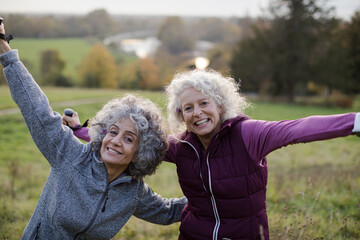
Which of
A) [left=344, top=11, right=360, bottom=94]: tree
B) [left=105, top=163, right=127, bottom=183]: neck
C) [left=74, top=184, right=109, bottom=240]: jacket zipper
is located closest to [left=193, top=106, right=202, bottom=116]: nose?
[left=105, top=163, right=127, bottom=183]: neck

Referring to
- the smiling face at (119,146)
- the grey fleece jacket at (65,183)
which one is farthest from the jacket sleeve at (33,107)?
the smiling face at (119,146)

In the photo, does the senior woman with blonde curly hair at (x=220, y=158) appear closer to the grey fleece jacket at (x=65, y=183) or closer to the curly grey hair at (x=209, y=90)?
the curly grey hair at (x=209, y=90)

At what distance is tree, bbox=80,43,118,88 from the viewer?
45072 mm

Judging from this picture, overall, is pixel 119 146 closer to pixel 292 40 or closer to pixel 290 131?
pixel 290 131

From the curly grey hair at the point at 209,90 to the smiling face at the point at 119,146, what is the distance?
0.51 meters

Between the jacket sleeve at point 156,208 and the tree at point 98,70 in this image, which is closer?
the jacket sleeve at point 156,208

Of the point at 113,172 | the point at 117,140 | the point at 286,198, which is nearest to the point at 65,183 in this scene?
the point at 113,172

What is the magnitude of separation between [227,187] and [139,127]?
838 millimetres

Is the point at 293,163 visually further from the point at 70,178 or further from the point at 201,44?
the point at 201,44

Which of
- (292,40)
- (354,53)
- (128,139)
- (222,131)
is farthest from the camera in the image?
(354,53)

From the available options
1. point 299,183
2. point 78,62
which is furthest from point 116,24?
point 299,183

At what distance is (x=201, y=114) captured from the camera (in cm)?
272

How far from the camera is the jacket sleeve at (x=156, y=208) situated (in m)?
2.96

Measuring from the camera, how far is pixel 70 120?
3.06 metres
